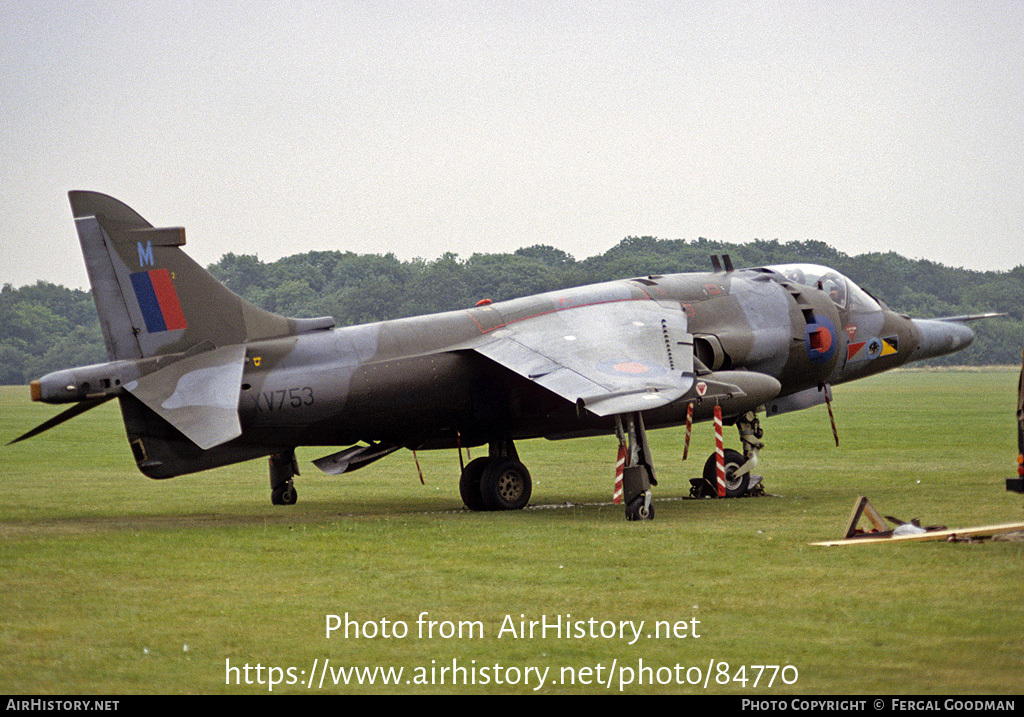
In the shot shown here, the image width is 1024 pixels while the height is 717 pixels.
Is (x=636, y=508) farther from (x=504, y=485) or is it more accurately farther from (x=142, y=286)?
(x=142, y=286)

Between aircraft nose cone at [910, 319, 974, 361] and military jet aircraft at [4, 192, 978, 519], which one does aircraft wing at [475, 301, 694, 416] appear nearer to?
military jet aircraft at [4, 192, 978, 519]

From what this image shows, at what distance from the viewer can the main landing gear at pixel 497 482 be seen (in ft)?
68.2

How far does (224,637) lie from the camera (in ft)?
36.4

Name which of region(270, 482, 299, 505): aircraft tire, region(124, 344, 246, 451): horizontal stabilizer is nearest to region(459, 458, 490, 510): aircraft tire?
region(270, 482, 299, 505): aircraft tire

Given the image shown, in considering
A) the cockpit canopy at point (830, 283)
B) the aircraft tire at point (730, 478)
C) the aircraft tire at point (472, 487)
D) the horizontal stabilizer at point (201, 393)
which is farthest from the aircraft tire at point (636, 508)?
the cockpit canopy at point (830, 283)

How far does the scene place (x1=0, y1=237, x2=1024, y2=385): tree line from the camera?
10481 centimetres

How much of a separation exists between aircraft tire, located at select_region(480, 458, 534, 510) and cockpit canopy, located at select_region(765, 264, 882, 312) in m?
6.36

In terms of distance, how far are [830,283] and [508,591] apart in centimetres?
1323

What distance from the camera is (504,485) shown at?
20.9 meters

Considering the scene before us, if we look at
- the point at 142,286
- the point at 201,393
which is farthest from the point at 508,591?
the point at 142,286

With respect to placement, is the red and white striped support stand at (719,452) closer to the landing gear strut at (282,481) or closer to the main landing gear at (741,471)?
the main landing gear at (741,471)

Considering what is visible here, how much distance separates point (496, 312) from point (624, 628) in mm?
10825
